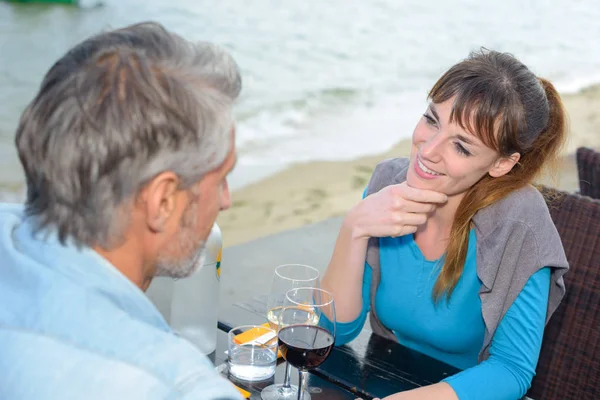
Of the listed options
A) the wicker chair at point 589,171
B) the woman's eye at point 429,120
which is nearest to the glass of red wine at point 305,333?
the woman's eye at point 429,120

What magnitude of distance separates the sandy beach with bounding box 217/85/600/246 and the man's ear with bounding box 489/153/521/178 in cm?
332

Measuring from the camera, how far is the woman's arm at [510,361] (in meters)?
1.42

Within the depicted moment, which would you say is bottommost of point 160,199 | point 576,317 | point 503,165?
point 576,317

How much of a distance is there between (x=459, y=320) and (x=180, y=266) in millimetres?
1021

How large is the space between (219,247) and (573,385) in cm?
114

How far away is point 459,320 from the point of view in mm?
1780

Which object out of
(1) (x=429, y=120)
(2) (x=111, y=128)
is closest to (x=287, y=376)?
(2) (x=111, y=128)

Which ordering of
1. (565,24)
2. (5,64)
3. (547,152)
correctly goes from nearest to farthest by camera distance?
(547,152) → (5,64) → (565,24)

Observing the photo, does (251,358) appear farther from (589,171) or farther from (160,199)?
(589,171)

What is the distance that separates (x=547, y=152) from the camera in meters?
1.82

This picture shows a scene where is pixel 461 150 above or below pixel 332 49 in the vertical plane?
above

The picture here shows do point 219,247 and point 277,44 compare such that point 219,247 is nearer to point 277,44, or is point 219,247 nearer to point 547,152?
point 547,152

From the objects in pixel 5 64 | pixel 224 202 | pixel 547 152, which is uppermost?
pixel 224 202

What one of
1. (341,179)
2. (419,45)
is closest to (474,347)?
(341,179)
